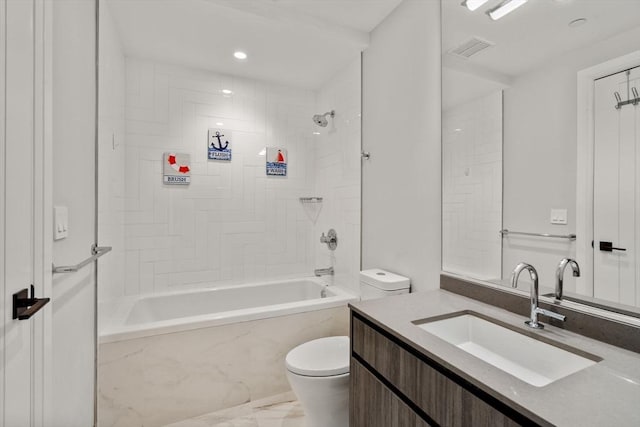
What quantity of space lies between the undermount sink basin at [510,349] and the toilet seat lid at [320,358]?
1.95 feet

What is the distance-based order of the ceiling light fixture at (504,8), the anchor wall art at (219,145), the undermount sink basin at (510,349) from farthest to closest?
the anchor wall art at (219,145)
the ceiling light fixture at (504,8)
the undermount sink basin at (510,349)

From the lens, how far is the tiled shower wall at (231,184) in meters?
2.49

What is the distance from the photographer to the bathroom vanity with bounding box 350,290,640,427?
2.10ft

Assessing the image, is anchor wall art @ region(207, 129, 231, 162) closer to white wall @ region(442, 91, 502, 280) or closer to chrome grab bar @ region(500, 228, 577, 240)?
white wall @ region(442, 91, 502, 280)

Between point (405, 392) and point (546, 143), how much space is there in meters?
1.06

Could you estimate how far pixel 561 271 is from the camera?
105cm

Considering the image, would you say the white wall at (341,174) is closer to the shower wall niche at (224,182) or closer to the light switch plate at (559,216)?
the shower wall niche at (224,182)

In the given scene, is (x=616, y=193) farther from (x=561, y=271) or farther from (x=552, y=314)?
(x=552, y=314)

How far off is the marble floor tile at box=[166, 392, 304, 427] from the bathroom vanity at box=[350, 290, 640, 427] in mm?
721
